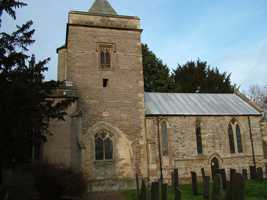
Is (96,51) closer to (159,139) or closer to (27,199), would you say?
(159,139)

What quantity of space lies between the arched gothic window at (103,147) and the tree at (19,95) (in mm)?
8409

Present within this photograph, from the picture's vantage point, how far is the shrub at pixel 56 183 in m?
15.4

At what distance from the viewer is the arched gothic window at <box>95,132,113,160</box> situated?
20.8 metres

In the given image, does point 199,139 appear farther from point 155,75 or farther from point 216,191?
point 155,75

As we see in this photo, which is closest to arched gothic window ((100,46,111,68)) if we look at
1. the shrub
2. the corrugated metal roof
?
the corrugated metal roof

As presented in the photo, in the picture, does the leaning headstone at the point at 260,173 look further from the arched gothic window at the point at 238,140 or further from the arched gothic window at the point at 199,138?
the arched gothic window at the point at 199,138

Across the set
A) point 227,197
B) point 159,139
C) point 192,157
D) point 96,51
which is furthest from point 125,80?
point 227,197

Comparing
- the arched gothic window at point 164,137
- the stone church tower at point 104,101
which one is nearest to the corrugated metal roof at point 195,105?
the arched gothic window at point 164,137

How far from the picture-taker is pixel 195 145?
2373cm

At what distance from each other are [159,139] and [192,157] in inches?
123

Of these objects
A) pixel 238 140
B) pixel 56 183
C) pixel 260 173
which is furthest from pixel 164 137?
pixel 56 183

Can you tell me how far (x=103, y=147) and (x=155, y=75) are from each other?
22.8 metres

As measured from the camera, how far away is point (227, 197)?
22.6 feet

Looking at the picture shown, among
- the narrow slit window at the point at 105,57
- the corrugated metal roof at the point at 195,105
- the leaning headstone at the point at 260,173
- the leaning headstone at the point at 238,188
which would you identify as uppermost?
the narrow slit window at the point at 105,57
